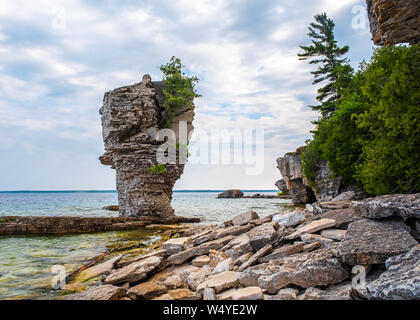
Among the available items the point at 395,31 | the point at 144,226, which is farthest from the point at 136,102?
the point at 395,31

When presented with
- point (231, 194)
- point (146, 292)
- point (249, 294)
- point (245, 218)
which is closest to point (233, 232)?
point (245, 218)

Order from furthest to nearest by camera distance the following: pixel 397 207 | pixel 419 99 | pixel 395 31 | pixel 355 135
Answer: pixel 355 135 < pixel 419 99 < pixel 395 31 < pixel 397 207

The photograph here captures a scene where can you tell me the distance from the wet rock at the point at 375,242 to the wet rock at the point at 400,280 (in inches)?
8.5

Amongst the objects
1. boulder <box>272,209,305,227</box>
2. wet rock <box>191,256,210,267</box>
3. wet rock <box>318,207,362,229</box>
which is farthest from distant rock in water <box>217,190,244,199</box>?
wet rock <box>318,207,362,229</box>

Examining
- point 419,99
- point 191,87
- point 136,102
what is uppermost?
point 191,87

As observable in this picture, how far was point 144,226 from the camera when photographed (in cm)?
2130

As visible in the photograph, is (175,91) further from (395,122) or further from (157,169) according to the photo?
(395,122)

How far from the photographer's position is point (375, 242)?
462 centimetres

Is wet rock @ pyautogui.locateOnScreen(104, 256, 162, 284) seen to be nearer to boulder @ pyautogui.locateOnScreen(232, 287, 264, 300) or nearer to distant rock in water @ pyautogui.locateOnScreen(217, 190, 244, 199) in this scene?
boulder @ pyautogui.locateOnScreen(232, 287, 264, 300)

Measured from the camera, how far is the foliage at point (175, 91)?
84.7 ft

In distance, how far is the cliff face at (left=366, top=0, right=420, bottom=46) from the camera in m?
6.99

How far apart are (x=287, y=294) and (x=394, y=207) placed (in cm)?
296
